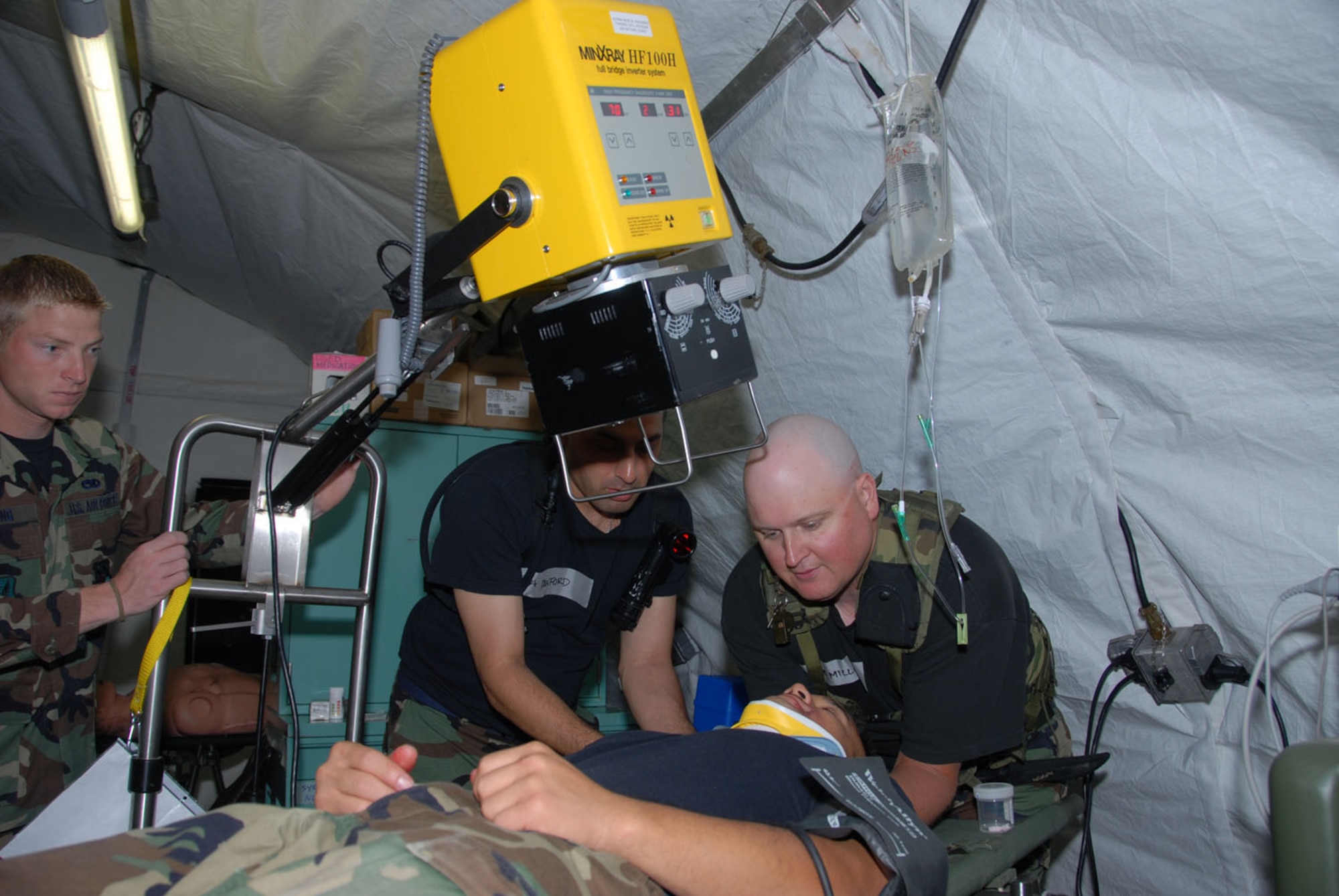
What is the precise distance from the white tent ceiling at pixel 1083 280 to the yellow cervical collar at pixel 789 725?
78 centimetres

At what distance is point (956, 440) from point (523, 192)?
48.9 inches

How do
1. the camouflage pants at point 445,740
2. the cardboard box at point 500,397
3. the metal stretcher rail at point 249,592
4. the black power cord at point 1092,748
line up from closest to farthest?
the metal stretcher rail at point 249,592
the black power cord at point 1092,748
the camouflage pants at point 445,740
the cardboard box at point 500,397

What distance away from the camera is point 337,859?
2.87 ft

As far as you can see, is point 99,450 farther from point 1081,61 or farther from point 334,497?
point 1081,61

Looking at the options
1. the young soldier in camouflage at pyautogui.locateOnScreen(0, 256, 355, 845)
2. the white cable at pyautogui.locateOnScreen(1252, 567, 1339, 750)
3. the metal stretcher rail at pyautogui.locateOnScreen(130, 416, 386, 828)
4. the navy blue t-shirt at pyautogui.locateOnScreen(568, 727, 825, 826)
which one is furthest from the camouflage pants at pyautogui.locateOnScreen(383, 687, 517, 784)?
the white cable at pyautogui.locateOnScreen(1252, 567, 1339, 750)

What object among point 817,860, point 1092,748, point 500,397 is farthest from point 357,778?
point 500,397

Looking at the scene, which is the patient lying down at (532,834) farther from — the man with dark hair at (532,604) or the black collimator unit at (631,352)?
the man with dark hair at (532,604)

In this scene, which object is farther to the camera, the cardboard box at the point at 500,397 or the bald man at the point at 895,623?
the cardboard box at the point at 500,397

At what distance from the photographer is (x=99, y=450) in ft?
7.56

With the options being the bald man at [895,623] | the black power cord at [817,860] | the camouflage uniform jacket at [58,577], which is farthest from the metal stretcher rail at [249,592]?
the black power cord at [817,860]

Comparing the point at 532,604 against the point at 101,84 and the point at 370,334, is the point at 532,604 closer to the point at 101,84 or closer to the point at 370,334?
the point at 370,334

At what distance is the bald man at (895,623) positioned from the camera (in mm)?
1795

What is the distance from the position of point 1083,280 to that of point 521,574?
133 cm

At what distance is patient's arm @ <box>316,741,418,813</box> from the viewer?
1254 millimetres
